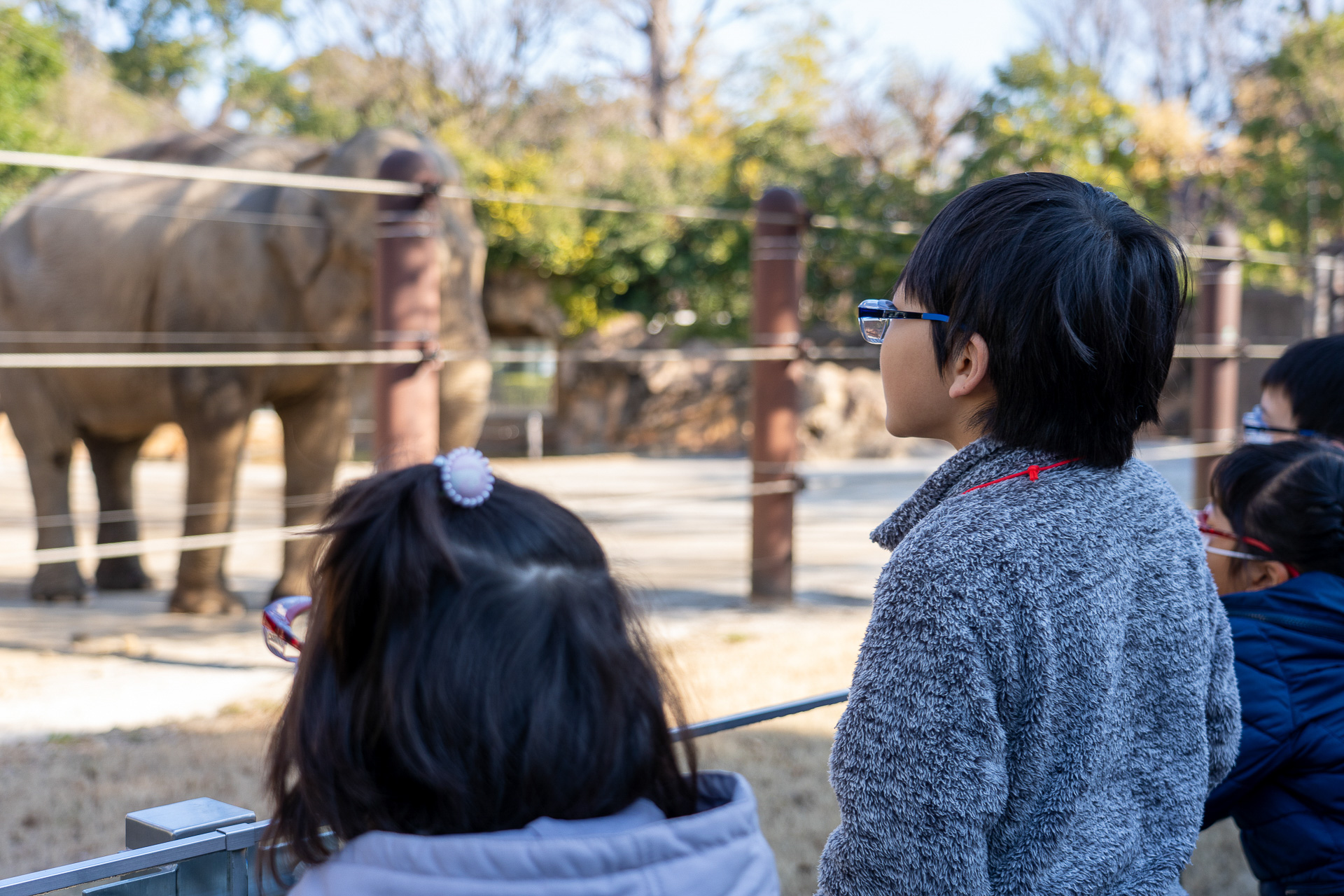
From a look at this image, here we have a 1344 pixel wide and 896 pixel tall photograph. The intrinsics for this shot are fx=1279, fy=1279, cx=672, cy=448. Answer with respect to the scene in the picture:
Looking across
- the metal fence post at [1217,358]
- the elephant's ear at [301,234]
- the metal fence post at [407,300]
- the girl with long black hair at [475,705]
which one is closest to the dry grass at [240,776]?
the metal fence post at [407,300]

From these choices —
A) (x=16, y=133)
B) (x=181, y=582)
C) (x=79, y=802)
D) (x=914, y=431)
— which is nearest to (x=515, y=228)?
(x=16, y=133)

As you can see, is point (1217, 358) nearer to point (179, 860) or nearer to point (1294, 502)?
point (1294, 502)

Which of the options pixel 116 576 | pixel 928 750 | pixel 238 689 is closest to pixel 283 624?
pixel 928 750

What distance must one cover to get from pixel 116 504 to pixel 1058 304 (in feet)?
19.1

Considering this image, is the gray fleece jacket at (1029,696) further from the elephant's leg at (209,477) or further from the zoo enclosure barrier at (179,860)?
the elephant's leg at (209,477)

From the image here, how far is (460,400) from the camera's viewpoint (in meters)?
4.65

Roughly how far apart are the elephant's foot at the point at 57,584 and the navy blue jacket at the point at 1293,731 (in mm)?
4717

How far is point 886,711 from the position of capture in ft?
3.13

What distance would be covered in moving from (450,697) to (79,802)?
81.6 inches

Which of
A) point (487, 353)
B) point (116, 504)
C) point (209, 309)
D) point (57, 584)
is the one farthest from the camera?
point (116, 504)

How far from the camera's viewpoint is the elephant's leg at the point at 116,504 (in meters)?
5.72

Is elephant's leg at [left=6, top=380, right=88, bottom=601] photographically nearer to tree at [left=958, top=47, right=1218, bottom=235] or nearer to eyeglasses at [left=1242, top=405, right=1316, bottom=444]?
eyeglasses at [left=1242, top=405, right=1316, bottom=444]

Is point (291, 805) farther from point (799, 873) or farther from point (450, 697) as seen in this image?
point (799, 873)

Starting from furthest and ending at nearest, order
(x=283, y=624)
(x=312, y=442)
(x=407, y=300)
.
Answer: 1. (x=312, y=442)
2. (x=407, y=300)
3. (x=283, y=624)
